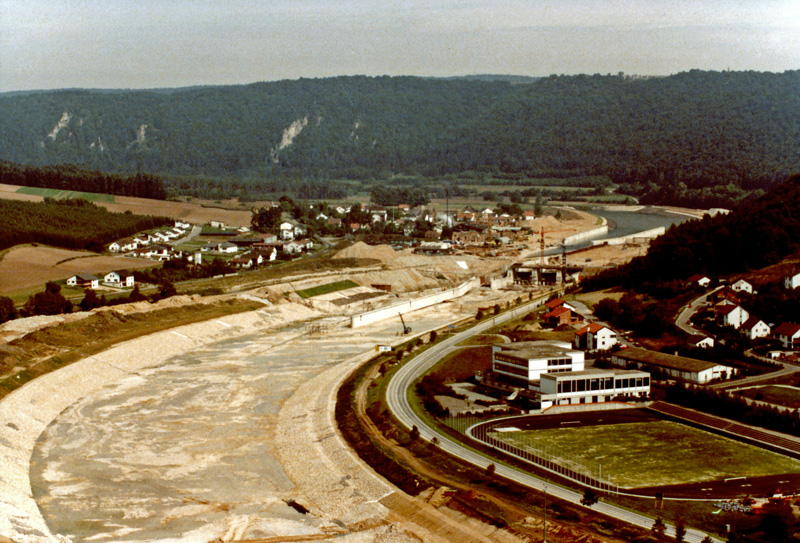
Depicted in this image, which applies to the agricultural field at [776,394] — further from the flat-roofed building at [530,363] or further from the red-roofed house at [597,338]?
the red-roofed house at [597,338]

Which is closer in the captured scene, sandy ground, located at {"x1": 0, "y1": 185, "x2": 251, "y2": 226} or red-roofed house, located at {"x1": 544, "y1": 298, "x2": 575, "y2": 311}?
red-roofed house, located at {"x1": 544, "y1": 298, "x2": 575, "y2": 311}

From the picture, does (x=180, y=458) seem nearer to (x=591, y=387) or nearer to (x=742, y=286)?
(x=591, y=387)

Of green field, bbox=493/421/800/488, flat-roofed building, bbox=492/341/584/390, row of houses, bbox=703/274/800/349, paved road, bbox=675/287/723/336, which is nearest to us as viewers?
green field, bbox=493/421/800/488

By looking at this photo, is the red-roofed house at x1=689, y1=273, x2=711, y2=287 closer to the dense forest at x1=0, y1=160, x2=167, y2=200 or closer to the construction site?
the construction site

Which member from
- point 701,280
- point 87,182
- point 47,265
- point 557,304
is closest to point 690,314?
point 701,280

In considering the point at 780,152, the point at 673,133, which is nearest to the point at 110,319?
the point at 780,152

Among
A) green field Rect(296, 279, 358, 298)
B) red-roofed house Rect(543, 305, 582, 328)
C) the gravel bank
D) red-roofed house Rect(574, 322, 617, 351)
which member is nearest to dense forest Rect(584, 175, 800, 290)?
red-roofed house Rect(543, 305, 582, 328)

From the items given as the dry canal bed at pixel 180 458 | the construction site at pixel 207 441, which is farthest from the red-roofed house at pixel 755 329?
the dry canal bed at pixel 180 458
